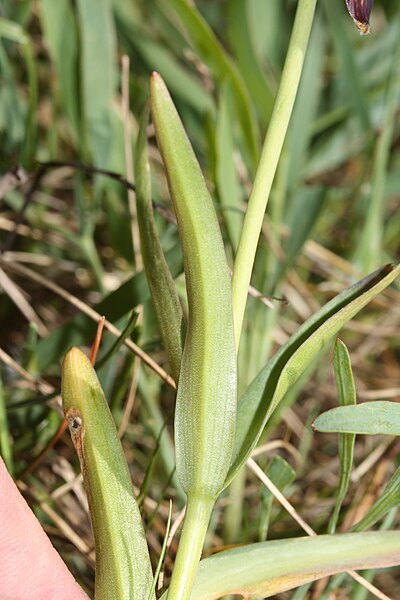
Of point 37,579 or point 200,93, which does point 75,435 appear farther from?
point 200,93

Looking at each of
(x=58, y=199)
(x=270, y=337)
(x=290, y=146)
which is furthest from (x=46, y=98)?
(x=270, y=337)

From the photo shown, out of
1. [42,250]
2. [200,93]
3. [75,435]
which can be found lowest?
[75,435]

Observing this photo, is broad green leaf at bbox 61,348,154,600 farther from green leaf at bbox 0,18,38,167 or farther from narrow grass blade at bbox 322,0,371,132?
narrow grass blade at bbox 322,0,371,132

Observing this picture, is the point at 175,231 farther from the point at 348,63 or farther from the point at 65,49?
the point at 348,63

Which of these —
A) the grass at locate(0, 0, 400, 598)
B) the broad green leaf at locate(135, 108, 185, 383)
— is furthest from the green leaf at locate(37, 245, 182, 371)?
the broad green leaf at locate(135, 108, 185, 383)

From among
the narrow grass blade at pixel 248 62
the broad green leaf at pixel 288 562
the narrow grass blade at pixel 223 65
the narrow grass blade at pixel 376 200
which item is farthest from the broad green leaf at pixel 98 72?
the broad green leaf at pixel 288 562

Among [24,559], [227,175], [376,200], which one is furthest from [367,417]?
[376,200]

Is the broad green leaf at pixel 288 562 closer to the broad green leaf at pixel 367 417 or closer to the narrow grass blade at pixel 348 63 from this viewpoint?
the broad green leaf at pixel 367 417
